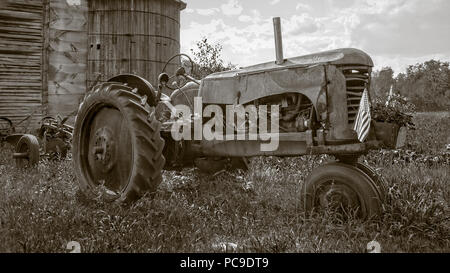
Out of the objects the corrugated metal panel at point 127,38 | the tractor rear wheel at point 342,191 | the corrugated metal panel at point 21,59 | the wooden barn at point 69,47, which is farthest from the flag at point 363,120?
the corrugated metal panel at point 127,38

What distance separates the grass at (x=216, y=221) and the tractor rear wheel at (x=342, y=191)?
107 mm

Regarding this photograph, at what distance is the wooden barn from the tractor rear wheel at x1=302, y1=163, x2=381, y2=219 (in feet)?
28.1

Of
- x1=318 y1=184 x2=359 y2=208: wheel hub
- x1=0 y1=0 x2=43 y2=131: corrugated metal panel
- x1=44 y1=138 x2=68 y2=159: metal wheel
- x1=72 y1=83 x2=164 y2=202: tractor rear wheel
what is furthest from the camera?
x1=0 y1=0 x2=43 y2=131: corrugated metal panel

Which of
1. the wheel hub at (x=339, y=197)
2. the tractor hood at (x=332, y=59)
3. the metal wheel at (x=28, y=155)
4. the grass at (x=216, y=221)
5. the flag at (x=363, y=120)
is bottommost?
the grass at (x=216, y=221)

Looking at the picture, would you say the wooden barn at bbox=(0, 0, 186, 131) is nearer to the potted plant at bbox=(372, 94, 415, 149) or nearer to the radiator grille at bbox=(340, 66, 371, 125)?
the radiator grille at bbox=(340, 66, 371, 125)

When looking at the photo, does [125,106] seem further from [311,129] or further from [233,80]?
[311,129]

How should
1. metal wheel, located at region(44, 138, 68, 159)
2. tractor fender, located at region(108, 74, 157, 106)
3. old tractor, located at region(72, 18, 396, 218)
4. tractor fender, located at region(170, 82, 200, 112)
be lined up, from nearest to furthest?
old tractor, located at region(72, 18, 396, 218) < tractor fender, located at region(108, 74, 157, 106) < tractor fender, located at region(170, 82, 200, 112) < metal wheel, located at region(44, 138, 68, 159)

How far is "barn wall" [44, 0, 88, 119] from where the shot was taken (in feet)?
40.2

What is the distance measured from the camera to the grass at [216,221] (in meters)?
2.96

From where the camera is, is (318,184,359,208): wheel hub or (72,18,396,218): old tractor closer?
(318,184,359,208): wheel hub

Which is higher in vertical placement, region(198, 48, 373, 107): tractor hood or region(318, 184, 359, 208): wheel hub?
region(198, 48, 373, 107): tractor hood

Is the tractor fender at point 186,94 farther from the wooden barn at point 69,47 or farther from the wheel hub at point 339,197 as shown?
the wooden barn at point 69,47

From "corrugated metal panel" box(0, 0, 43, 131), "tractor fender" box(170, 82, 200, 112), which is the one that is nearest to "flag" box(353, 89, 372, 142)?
"tractor fender" box(170, 82, 200, 112)
